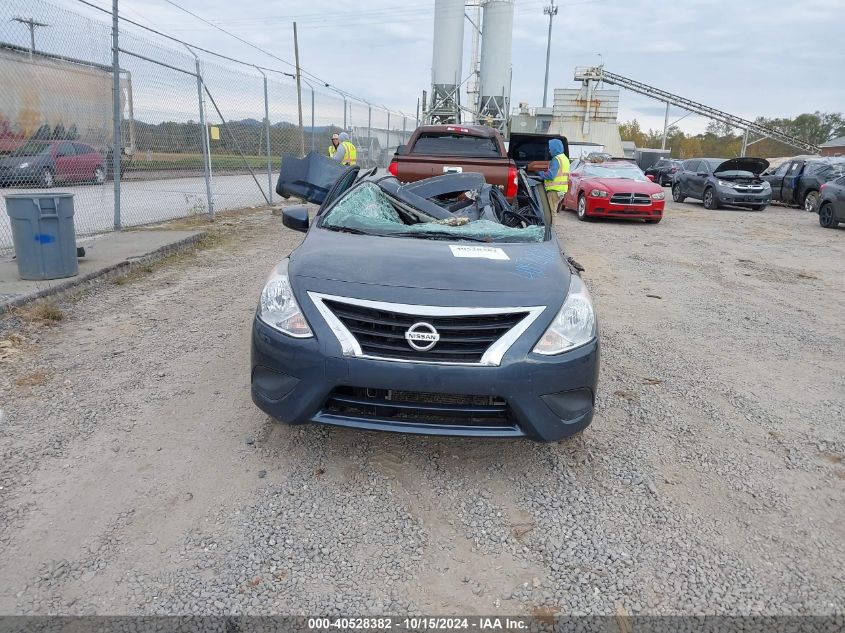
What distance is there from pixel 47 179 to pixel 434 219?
5.64 m

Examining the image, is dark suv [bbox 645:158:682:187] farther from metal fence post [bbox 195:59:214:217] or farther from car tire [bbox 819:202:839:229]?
metal fence post [bbox 195:59:214:217]

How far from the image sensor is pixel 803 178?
1839 cm

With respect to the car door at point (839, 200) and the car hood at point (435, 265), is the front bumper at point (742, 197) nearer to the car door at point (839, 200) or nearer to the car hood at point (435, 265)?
the car door at point (839, 200)

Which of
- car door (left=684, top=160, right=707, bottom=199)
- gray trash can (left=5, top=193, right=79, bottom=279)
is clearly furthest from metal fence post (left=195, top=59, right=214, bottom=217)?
car door (left=684, top=160, right=707, bottom=199)

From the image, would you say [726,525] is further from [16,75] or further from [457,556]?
[16,75]

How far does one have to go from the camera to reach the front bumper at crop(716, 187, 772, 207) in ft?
57.8

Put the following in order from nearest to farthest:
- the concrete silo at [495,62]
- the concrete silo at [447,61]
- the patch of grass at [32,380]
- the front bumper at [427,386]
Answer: the front bumper at [427,386] → the patch of grass at [32,380] → the concrete silo at [447,61] → the concrete silo at [495,62]

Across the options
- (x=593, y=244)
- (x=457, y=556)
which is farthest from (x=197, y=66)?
(x=457, y=556)

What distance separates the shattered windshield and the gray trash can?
3559mm

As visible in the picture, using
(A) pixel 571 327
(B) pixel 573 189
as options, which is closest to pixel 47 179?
(A) pixel 571 327

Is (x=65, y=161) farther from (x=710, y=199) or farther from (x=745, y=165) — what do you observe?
(x=745, y=165)

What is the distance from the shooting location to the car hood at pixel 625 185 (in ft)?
45.2

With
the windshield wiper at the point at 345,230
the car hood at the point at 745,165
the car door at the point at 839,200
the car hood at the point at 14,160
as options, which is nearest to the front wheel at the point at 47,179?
the car hood at the point at 14,160

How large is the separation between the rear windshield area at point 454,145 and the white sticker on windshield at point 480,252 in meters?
5.97
